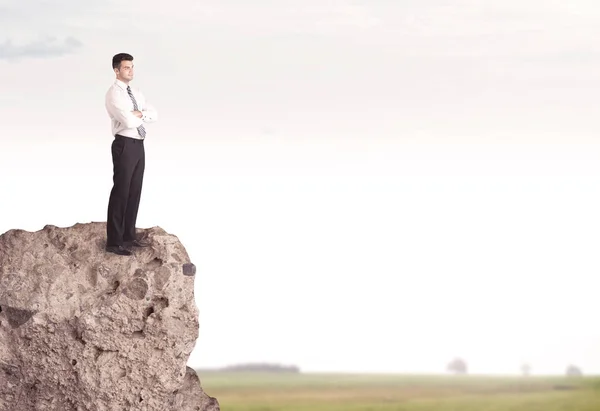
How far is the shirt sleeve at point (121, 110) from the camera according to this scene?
11867mm

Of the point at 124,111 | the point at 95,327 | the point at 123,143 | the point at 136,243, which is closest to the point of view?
the point at 95,327

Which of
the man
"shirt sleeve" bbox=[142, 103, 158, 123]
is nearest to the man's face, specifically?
the man

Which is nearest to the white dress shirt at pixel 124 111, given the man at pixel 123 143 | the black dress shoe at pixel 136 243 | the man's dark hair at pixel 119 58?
the man at pixel 123 143

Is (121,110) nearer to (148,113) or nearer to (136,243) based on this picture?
(148,113)

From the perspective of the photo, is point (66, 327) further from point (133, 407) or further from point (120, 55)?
point (120, 55)

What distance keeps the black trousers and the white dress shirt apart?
0.09 metres

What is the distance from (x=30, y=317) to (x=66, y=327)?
0.40m

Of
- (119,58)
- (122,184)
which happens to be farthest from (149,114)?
(122,184)

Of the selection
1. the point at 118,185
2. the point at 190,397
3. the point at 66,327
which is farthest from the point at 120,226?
the point at 190,397

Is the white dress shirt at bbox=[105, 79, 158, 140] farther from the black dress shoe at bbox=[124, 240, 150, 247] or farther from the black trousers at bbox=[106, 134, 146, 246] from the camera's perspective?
the black dress shoe at bbox=[124, 240, 150, 247]

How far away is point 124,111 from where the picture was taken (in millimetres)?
11859

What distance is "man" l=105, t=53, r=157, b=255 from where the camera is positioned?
39.2ft

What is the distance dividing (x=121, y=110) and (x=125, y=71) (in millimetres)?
438

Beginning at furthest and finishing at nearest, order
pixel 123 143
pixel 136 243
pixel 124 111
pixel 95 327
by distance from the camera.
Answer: pixel 136 243, pixel 123 143, pixel 124 111, pixel 95 327
